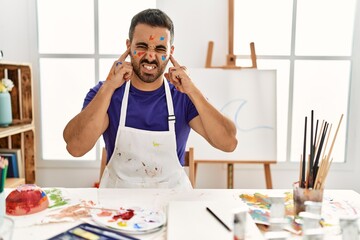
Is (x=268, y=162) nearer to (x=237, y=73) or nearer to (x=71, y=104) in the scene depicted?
(x=237, y=73)

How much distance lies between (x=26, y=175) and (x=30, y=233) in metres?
1.56

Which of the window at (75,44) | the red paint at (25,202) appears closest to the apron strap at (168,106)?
the red paint at (25,202)

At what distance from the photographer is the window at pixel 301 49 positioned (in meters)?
2.28

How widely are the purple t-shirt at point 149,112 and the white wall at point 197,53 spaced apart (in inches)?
34.6

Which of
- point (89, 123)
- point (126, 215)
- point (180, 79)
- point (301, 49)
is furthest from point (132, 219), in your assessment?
point (301, 49)

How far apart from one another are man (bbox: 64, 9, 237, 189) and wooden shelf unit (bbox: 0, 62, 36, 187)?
2.73ft

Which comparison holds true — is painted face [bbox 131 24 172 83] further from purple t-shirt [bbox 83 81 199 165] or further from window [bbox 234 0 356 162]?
window [bbox 234 0 356 162]

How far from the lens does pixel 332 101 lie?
2.34 m

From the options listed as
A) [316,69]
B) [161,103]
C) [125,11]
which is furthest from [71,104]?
[316,69]

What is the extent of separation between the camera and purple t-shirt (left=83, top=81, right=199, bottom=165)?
140 cm

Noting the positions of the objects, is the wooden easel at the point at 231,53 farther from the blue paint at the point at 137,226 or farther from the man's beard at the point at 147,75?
the blue paint at the point at 137,226

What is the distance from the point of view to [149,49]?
1.35 m

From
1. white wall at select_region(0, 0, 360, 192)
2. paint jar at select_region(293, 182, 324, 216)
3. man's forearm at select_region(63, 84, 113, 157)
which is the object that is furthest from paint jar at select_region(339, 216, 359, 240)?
white wall at select_region(0, 0, 360, 192)

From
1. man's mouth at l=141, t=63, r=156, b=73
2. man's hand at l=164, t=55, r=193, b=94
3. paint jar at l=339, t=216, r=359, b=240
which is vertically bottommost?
paint jar at l=339, t=216, r=359, b=240
